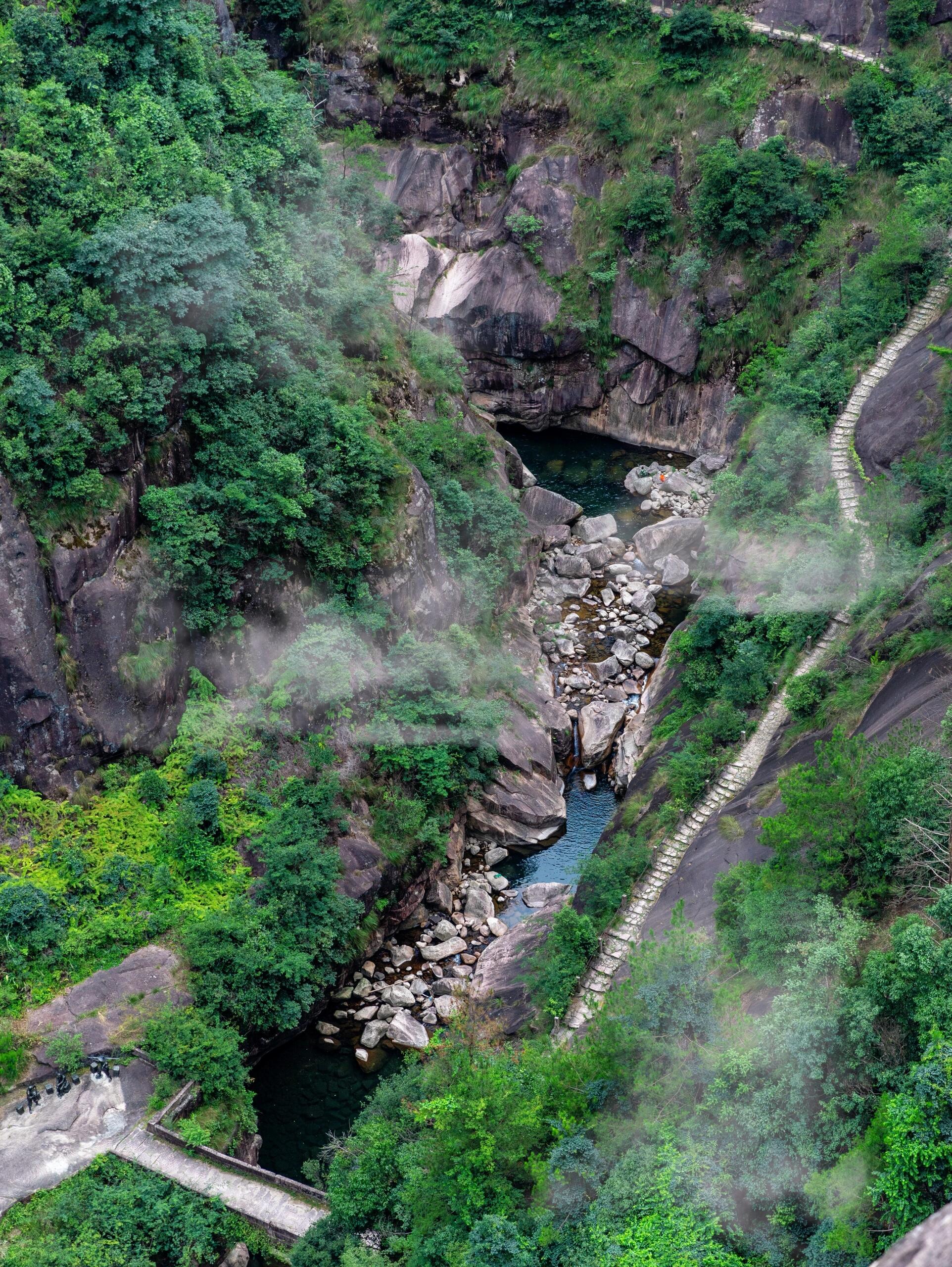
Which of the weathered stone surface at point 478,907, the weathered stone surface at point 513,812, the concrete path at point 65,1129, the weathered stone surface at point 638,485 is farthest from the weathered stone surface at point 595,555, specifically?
the concrete path at point 65,1129

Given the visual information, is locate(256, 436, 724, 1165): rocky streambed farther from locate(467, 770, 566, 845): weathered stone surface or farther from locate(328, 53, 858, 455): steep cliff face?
locate(328, 53, 858, 455): steep cliff face

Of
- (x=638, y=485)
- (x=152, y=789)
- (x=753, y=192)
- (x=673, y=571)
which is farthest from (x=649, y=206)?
(x=152, y=789)

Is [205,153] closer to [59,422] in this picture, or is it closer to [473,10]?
[59,422]

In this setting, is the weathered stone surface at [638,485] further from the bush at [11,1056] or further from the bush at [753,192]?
the bush at [11,1056]

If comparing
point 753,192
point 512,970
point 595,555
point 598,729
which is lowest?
point 512,970

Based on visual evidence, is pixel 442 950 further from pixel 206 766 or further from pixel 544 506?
pixel 544 506
